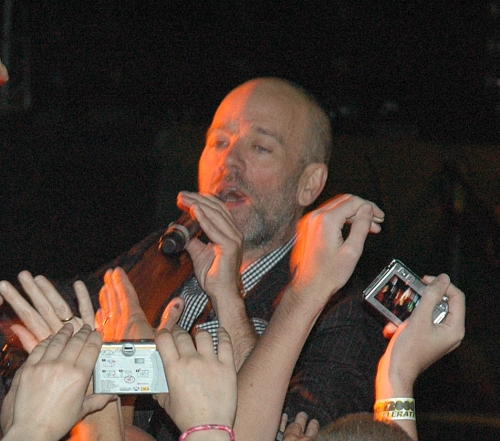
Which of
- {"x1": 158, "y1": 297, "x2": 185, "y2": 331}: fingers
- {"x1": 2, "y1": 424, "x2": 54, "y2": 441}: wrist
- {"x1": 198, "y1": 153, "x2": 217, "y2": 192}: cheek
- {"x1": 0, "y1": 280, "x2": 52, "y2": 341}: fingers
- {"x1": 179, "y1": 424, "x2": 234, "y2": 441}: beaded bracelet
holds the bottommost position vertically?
{"x1": 158, "y1": 297, "x2": 185, "y2": 331}: fingers

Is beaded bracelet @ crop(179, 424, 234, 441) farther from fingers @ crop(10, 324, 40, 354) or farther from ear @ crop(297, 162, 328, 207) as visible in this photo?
ear @ crop(297, 162, 328, 207)

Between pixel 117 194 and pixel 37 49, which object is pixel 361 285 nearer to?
pixel 117 194

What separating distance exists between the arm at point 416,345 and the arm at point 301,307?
0.68ft

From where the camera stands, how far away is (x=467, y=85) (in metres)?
4.06

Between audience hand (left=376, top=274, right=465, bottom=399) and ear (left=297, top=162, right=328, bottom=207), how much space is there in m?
1.15

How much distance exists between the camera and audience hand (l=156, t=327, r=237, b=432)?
5.06 feet

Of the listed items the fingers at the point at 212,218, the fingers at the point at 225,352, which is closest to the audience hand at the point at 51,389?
the fingers at the point at 225,352

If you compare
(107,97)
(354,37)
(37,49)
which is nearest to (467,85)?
(354,37)

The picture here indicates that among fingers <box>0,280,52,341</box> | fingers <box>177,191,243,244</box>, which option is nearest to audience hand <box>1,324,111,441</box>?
fingers <box>0,280,52,341</box>

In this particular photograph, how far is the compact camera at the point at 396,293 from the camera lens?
1.99 m

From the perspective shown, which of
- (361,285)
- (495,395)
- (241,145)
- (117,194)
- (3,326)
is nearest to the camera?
(3,326)

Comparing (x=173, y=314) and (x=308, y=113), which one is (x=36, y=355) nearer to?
(x=173, y=314)

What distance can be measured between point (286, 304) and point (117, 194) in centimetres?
200

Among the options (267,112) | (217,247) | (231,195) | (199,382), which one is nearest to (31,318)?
(199,382)
